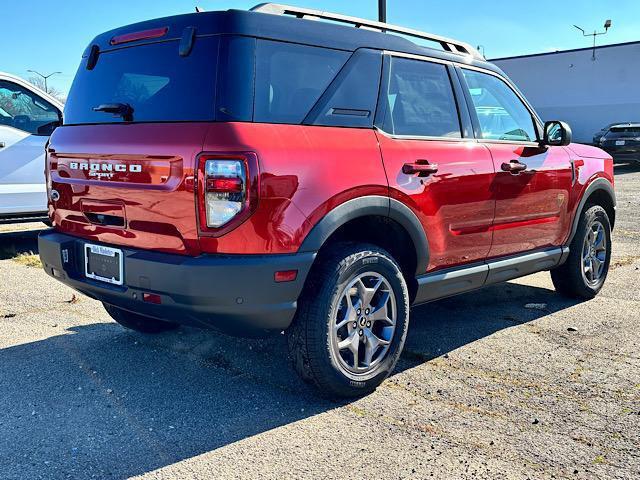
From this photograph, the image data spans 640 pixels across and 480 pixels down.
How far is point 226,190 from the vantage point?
2.88 meters

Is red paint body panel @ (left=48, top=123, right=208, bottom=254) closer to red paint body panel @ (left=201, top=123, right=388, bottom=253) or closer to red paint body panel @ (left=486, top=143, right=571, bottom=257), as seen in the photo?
red paint body panel @ (left=201, top=123, right=388, bottom=253)

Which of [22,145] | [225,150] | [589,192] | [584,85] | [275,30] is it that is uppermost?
[584,85]

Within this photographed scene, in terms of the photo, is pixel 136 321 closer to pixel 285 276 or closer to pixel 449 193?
pixel 285 276

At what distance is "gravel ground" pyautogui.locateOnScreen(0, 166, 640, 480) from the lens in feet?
9.18

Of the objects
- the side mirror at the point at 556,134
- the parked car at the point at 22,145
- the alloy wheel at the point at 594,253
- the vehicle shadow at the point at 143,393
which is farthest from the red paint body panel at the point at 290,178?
the parked car at the point at 22,145

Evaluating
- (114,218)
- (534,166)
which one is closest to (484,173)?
(534,166)

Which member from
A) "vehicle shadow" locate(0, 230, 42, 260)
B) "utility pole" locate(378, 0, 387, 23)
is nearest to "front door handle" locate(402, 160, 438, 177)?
"vehicle shadow" locate(0, 230, 42, 260)

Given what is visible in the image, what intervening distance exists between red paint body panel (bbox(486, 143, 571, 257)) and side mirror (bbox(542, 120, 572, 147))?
64 mm

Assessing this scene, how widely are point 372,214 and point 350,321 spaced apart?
0.58m

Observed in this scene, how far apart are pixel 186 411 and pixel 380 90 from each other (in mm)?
2028

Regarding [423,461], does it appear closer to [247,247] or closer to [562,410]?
[562,410]

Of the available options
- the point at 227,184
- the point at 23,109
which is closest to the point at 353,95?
the point at 227,184

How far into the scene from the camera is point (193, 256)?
2.99 m

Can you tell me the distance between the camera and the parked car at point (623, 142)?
19719 millimetres
